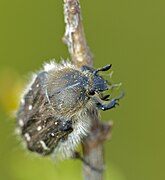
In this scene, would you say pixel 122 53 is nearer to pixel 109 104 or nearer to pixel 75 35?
pixel 109 104

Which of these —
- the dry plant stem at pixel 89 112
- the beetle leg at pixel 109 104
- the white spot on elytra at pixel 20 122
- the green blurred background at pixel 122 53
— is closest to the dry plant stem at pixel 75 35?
the dry plant stem at pixel 89 112

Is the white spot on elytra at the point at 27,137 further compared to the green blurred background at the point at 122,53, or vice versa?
the green blurred background at the point at 122,53

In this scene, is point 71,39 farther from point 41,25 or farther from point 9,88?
point 41,25

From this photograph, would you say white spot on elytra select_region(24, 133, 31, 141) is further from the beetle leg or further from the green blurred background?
the green blurred background

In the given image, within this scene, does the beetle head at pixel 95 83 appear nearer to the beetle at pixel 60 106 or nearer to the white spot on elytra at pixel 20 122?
the beetle at pixel 60 106

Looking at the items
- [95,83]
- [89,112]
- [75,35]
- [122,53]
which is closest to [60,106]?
[89,112]
